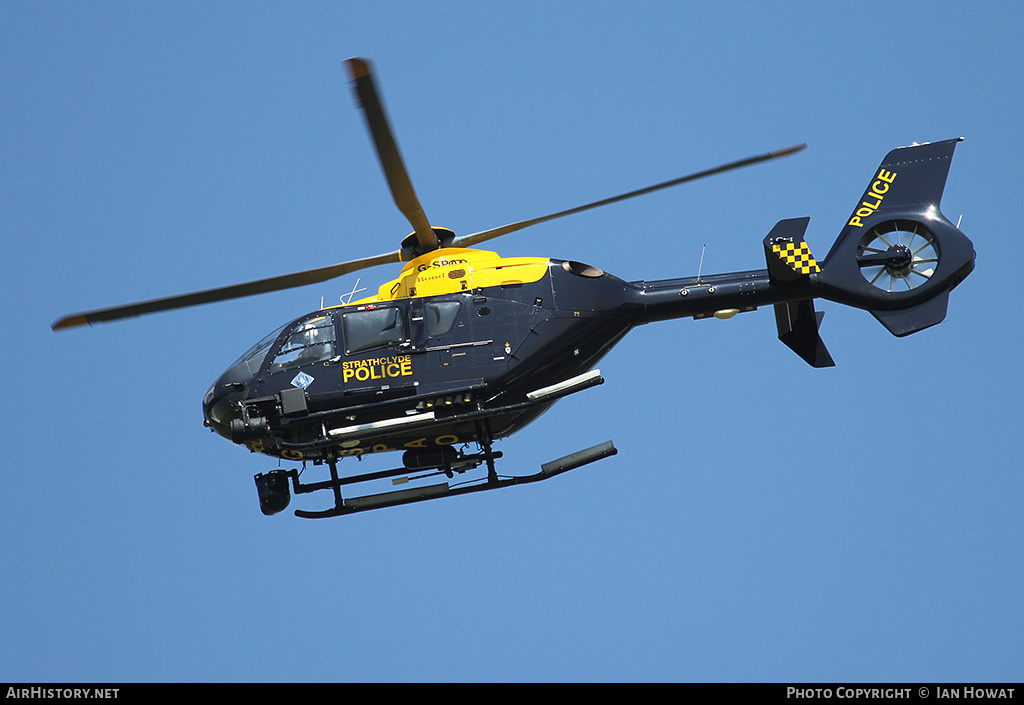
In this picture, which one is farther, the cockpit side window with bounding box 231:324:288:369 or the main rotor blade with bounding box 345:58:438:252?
the cockpit side window with bounding box 231:324:288:369

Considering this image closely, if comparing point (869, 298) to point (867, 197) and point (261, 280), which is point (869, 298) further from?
point (261, 280)

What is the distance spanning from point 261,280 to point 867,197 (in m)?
9.86

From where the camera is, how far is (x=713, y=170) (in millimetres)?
18688

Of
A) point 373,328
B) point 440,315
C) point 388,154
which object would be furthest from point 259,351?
point 388,154

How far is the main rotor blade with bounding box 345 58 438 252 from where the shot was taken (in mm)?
16703

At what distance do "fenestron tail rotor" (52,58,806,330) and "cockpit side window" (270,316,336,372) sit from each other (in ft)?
2.47

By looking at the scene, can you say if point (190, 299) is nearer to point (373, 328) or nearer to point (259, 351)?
point (259, 351)

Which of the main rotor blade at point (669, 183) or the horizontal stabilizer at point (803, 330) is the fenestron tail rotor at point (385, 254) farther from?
the horizontal stabilizer at point (803, 330)

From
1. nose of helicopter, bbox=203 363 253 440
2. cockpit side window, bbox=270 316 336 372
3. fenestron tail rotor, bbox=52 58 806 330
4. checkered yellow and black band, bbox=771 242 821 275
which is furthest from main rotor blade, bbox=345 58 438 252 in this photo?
checkered yellow and black band, bbox=771 242 821 275

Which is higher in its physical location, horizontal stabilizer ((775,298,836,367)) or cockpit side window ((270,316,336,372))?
cockpit side window ((270,316,336,372))

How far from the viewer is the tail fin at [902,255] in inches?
803

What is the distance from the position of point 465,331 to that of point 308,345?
8.04 ft

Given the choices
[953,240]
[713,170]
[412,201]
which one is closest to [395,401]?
[412,201]

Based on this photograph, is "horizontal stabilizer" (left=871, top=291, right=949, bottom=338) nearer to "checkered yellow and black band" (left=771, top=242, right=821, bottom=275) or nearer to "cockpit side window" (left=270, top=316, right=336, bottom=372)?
"checkered yellow and black band" (left=771, top=242, right=821, bottom=275)
